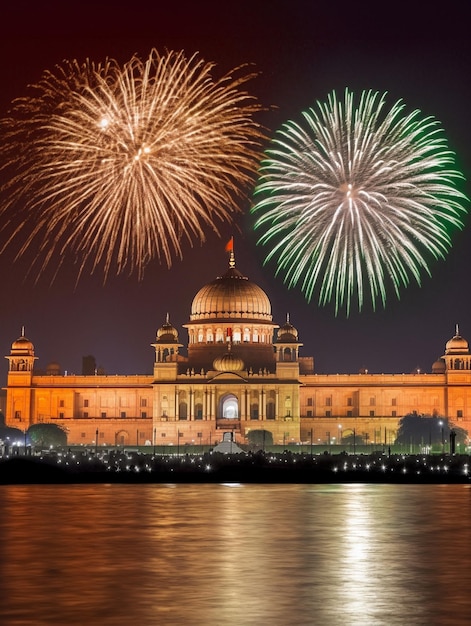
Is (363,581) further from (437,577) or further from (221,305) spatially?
(221,305)

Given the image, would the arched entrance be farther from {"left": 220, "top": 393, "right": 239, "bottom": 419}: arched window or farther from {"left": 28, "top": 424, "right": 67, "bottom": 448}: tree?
{"left": 28, "top": 424, "right": 67, "bottom": 448}: tree

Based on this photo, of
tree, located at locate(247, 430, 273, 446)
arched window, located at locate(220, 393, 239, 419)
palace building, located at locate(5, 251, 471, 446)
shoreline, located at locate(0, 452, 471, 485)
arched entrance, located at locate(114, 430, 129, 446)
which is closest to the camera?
shoreline, located at locate(0, 452, 471, 485)

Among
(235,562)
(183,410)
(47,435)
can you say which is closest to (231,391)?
(183,410)

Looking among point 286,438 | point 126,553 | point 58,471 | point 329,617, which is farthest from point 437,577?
point 286,438

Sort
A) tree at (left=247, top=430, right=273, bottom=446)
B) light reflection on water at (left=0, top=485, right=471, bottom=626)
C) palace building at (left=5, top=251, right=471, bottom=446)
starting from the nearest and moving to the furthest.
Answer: light reflection on water at (left=0, top=485, right=471, bottom=626)
tree at (left=247, top=430, right=273, bottom=446)
palace building at (left=5, top=251, right=471, bottom=446)

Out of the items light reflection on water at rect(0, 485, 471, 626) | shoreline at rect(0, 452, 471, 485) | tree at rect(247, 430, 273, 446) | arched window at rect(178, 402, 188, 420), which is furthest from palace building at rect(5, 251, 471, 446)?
light reflection on water at rect(0, 485, 471, 626)

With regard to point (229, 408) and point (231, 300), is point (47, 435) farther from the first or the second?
point (231, 300)
